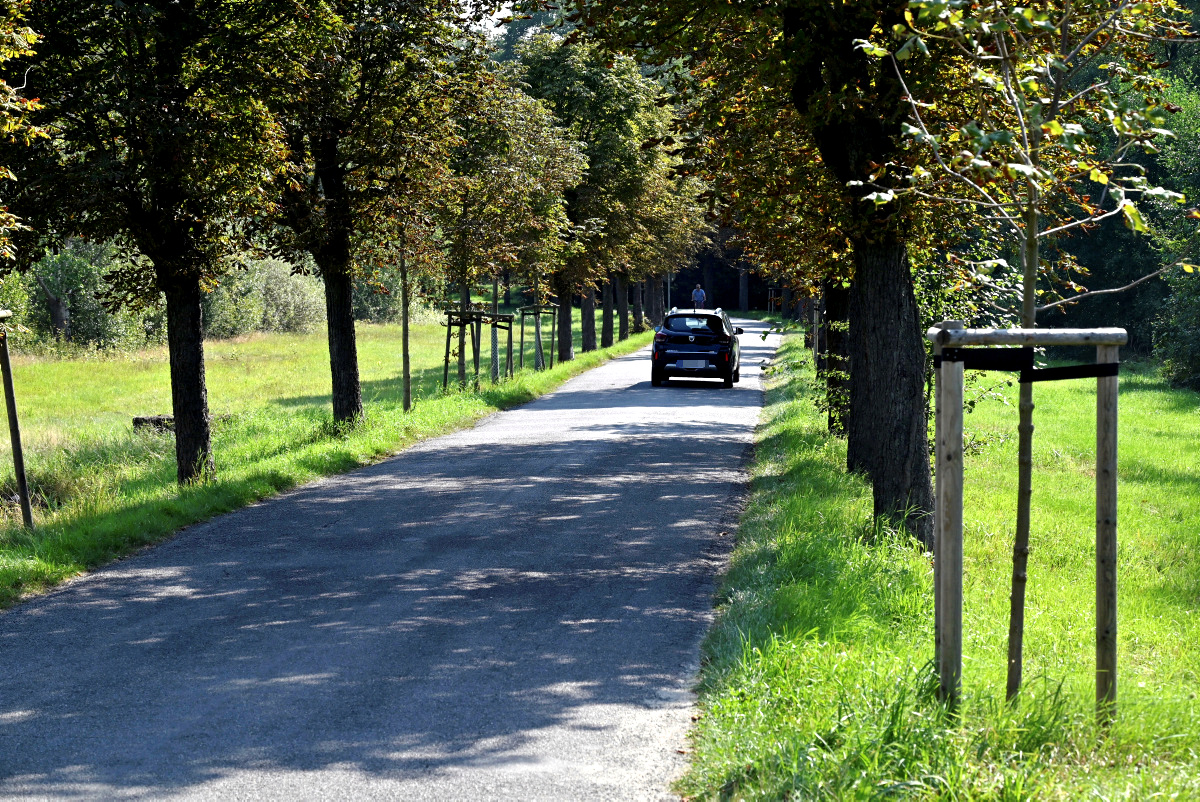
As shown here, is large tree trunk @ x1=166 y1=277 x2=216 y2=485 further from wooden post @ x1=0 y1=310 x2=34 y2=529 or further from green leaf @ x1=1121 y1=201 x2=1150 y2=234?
green leaf @ x1=1121 y1=201 x2=1150 y2=234

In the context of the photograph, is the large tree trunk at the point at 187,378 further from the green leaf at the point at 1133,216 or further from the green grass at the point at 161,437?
the green leaf at the point at 1133,216

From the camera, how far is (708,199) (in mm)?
11391

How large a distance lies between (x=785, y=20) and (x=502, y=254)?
14333 millimetres

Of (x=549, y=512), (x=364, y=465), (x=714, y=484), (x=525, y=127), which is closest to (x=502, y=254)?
(x=525, y=127)

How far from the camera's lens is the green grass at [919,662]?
4.36 m

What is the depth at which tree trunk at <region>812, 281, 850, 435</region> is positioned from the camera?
1453 centimetres

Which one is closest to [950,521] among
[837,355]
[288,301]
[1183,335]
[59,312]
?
[837,355]

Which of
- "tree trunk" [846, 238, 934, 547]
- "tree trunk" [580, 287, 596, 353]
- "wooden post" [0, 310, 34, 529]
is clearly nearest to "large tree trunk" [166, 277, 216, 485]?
"wooden post" [0, 310, 34, 529]

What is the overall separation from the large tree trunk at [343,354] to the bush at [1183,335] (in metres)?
25.4

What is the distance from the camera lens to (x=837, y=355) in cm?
1522

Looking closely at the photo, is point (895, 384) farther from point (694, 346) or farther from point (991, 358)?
point (694, 346)

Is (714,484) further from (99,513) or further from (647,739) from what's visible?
(647,739)

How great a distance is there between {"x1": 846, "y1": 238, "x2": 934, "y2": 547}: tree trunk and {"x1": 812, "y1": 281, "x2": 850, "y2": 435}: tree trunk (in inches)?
187

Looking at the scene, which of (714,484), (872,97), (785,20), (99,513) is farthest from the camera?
(714,484)
